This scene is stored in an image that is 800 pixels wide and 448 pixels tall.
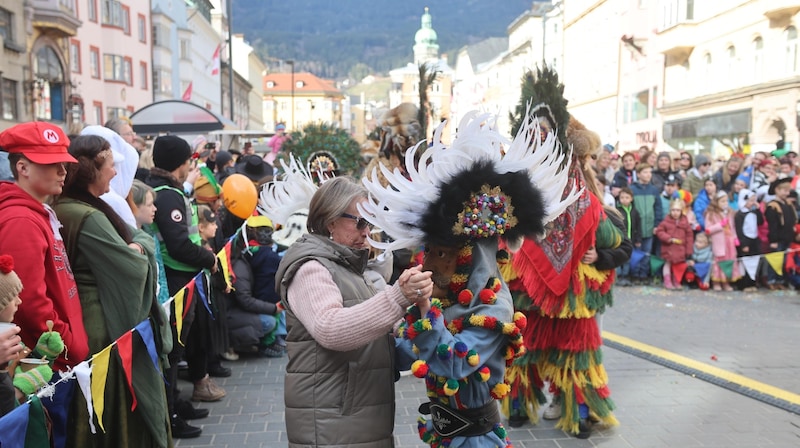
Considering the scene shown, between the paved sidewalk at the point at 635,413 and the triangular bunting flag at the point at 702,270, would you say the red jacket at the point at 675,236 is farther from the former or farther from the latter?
the paved sidewalk at the point at 635,413

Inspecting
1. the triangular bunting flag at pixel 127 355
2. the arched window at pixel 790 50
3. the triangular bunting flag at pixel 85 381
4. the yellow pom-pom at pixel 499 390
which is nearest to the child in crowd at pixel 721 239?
the yellow pom-pom at pixel 499 390

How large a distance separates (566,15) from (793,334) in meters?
43.1

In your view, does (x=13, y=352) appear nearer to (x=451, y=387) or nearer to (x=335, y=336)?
(x=335, y=336)

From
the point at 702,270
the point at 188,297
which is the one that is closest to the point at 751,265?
the point at 702,270

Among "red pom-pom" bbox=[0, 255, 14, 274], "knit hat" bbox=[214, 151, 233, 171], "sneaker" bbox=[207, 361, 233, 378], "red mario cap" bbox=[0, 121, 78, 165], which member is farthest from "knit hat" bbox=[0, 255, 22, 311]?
"knit hat" bbox=[214, 151, 233, 171]

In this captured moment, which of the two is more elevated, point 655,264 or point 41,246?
point 41,246

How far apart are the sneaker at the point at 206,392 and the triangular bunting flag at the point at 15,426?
3165mm

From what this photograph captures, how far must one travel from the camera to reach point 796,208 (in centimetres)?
1138

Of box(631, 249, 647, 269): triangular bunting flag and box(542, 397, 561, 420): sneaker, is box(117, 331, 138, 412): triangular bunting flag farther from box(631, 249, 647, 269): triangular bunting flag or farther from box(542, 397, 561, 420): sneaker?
box(631, 249, 647, 269): triangular bunting flag

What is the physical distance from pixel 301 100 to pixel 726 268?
108 meters

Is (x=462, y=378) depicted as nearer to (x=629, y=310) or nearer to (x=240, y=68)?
(x=629, y=310)

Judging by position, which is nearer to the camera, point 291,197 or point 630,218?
point 291,197

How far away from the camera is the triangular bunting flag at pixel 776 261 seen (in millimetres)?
11055

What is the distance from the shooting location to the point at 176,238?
5.13 metres
